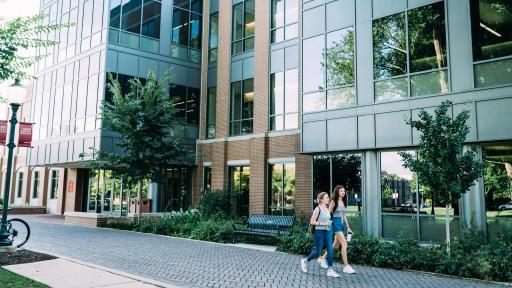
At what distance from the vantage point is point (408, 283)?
8.25m

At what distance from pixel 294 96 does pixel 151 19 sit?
9670 millimetres

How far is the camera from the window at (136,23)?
22141 millimetres

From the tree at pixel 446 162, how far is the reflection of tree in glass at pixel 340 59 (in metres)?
5.77

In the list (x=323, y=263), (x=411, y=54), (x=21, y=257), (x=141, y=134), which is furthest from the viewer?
(x=141, y=134)

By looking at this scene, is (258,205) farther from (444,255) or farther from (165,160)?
(444,255)

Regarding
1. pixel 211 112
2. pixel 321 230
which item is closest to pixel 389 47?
pixel 321 230

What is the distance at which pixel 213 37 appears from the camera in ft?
80.4

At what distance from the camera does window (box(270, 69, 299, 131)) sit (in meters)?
19.2

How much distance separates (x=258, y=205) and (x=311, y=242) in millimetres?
8470

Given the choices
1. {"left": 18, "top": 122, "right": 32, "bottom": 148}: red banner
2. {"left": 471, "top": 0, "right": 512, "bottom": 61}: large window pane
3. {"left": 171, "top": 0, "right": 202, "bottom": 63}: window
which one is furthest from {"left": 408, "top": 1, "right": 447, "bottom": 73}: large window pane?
{"left": 171, "top": 0, "right": 202, "bottom": 63}: window

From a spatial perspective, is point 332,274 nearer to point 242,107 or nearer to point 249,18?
point 242,107

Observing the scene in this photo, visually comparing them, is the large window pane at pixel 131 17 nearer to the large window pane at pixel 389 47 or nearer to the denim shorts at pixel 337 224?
the large window pane at pixel 389 47

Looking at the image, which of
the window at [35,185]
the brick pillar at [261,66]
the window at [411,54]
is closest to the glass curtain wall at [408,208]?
the window at [411,54]

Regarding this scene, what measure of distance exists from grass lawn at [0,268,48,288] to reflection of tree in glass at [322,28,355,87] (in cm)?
1168
